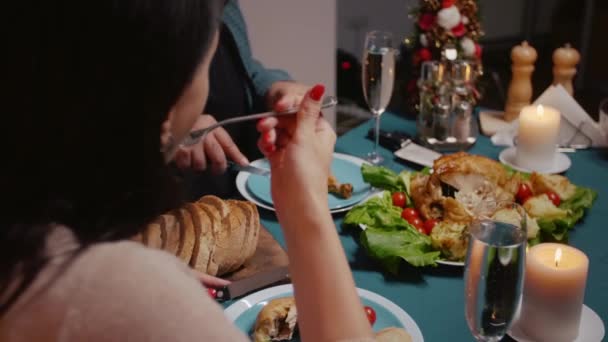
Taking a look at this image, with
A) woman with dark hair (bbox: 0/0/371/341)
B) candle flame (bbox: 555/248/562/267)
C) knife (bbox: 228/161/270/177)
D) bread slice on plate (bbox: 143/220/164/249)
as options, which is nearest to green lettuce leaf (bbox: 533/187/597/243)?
candle flame (bbox: 555/248/562/267)

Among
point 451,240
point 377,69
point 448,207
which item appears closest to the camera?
point 451,240

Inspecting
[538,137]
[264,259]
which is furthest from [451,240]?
[538,137]

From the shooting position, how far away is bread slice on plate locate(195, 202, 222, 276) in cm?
117

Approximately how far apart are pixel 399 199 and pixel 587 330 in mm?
484

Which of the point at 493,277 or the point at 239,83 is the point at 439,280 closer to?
the point at 493,277

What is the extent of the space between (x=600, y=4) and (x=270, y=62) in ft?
9.37

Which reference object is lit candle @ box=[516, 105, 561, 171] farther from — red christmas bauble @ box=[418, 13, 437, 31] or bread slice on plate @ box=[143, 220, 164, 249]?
bread slice on plate @ box=[143, 220, 164, 249]

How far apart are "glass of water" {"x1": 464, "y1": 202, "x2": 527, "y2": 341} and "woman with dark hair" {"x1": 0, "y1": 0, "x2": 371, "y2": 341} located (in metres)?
0.38

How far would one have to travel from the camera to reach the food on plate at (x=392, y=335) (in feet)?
3.14

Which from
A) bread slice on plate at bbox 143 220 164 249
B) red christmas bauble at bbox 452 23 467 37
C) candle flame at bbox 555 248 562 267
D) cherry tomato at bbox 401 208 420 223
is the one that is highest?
red christmas bauble at bbox 452 23 467 37

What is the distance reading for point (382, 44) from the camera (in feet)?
5.62

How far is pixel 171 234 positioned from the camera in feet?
3.91

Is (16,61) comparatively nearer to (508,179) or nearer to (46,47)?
(46,47)

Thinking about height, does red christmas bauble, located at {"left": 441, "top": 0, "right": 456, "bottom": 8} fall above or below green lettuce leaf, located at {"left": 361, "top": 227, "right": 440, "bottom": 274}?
above
